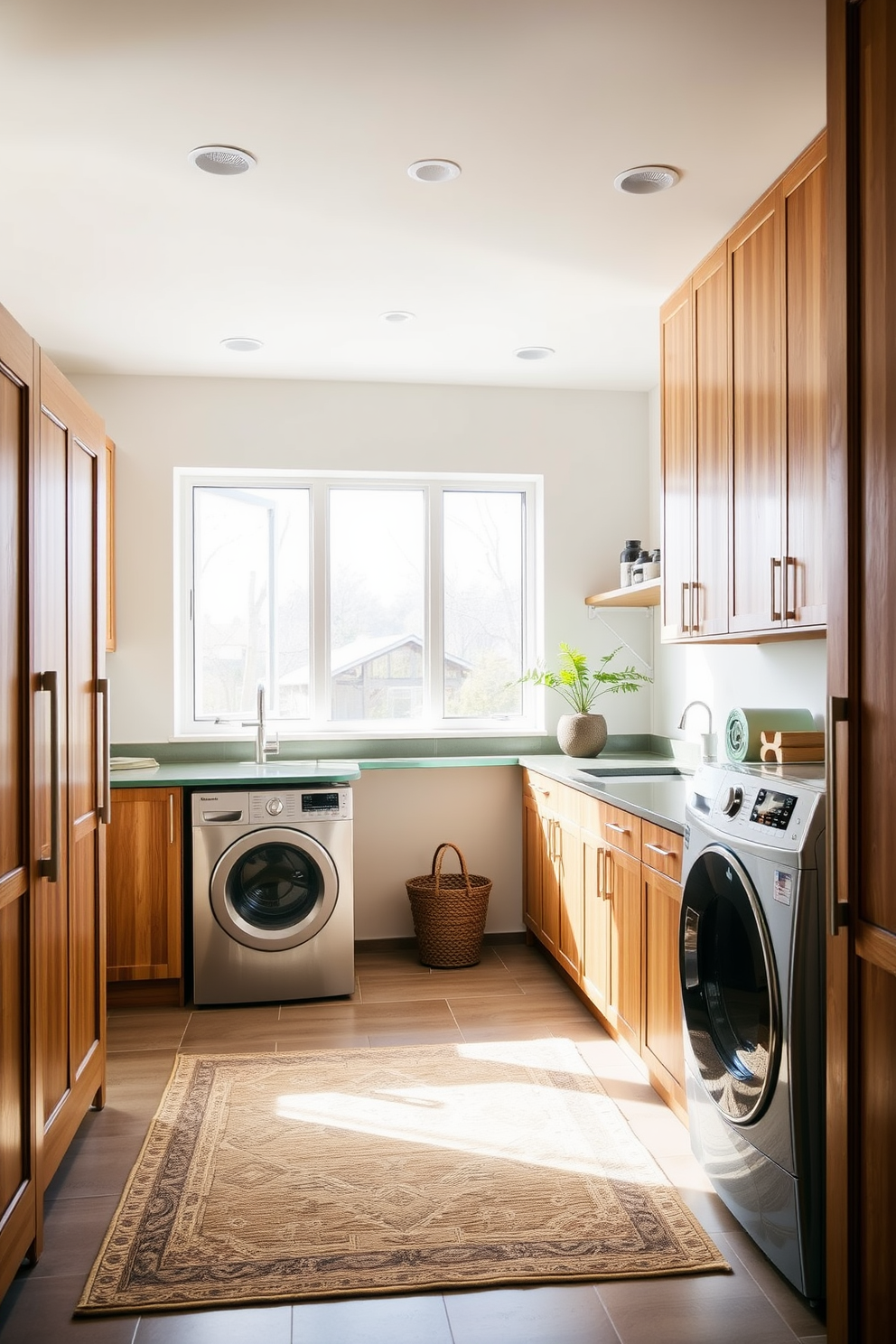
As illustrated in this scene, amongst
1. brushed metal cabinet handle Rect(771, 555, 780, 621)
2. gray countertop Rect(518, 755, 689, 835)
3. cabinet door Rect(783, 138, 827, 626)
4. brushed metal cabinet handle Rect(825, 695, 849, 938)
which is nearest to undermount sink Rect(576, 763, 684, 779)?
gray countertop Rect(518, 755, 689, 835)

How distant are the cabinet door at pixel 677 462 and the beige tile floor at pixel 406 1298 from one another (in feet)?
5.01

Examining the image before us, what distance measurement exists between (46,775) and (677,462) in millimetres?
2251

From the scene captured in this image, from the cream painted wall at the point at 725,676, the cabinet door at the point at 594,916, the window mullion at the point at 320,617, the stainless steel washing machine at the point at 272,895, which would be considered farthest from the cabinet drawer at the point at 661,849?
the window mullion at the point at 320,617

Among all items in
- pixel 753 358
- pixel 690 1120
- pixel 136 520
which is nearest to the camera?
pixel 690 1120

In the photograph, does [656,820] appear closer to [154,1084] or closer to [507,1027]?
[507,1027]

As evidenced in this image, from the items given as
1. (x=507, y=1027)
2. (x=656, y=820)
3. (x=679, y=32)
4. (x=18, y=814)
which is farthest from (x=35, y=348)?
(x=507, y=1027)

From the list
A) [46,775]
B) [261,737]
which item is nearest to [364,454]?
[261,737]

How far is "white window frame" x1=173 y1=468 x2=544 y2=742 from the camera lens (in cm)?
462

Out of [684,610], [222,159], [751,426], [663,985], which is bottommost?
[663,985]

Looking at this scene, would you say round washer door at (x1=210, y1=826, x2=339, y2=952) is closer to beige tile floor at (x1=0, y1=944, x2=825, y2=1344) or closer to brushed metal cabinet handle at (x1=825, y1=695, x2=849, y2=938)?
beige tile floor at (x1=0, y1=944, x2=825, y2=1344)

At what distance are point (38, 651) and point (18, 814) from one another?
371mm

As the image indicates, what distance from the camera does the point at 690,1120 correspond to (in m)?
2.53

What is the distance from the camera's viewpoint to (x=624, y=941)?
10.4 feet

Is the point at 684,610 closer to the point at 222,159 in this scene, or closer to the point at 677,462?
the point at 677,462
